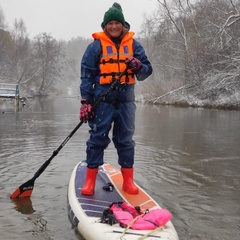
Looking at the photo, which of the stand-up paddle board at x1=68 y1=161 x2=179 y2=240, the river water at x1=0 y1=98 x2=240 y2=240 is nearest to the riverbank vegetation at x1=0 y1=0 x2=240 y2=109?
the river water at x1=0 y1=98 x2=240 y2=240

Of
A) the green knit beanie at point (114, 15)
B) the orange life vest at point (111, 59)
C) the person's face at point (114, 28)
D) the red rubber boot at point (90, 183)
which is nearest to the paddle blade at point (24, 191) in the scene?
the red rubber boot at point (90, 183)

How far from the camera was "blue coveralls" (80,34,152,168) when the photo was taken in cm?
390

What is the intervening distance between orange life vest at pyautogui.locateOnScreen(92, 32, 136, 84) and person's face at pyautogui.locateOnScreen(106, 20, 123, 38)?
0.24 feet

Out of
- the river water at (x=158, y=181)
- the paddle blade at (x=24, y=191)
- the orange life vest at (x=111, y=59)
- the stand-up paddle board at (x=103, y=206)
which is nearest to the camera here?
the stand-up paddle board at (x=103, y=206)

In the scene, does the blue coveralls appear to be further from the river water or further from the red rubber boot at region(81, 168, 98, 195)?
the river water

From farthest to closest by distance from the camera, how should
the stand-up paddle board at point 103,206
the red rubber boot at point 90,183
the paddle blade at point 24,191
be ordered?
the paddle blade at point 24,191 → the red rubber boot at point 90,183 → the stand-up paddle board at point 103,206

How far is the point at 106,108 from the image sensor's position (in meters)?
3.89

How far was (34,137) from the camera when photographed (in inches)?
352

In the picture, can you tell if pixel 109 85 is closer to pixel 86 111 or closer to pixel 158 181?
pixel 86 111

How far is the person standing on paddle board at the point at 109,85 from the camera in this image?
3875 millimetres

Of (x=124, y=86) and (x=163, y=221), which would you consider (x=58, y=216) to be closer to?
(x=163, y=221)

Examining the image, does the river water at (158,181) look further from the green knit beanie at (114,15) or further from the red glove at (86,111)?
the green knit beanie at (114,15)

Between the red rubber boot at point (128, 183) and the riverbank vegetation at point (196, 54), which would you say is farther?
the riverbank vegetation at point (196, 54)

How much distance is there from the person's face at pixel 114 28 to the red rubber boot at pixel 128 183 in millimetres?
1476
